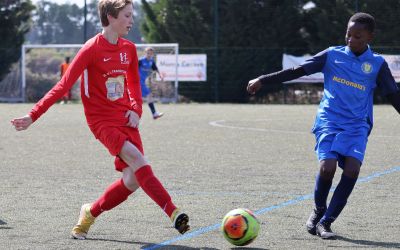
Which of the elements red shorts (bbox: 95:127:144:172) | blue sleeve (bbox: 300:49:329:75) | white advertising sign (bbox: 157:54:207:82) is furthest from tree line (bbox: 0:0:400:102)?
red shorts (bbox: 95:127:144:172)

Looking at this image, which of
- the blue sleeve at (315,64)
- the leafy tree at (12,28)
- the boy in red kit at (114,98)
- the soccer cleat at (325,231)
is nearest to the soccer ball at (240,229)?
the boy in red kit at (114,98)

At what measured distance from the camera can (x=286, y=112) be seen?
24.9m

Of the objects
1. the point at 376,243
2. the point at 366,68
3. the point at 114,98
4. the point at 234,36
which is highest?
the point at 234,36

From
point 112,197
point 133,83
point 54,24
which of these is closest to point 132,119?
point 133,83

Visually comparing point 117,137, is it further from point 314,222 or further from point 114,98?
point 314,222

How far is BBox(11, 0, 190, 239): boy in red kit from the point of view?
624 centimetres

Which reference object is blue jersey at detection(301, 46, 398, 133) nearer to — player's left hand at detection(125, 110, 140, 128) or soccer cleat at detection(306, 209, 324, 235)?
soccer cleat at detection(306, 209, 324, 235)

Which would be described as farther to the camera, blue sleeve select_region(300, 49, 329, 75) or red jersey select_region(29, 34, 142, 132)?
blue sleeve select_region(300, 49, 329, 75)

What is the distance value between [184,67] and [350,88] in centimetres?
2470

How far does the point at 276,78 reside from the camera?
6.64 meters

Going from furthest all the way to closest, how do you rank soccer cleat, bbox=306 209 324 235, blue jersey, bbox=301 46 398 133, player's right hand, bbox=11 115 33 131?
soccer cleat, bbox=306 209 324 235
blue jersey, bbox=301 46 398 133
player's right hand, bbox=11 115 33 131

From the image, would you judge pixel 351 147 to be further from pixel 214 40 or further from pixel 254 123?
pixel 214 40

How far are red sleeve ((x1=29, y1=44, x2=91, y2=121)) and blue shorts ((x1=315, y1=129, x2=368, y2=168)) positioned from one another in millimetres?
1805

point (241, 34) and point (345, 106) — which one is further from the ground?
point (241, 34)
